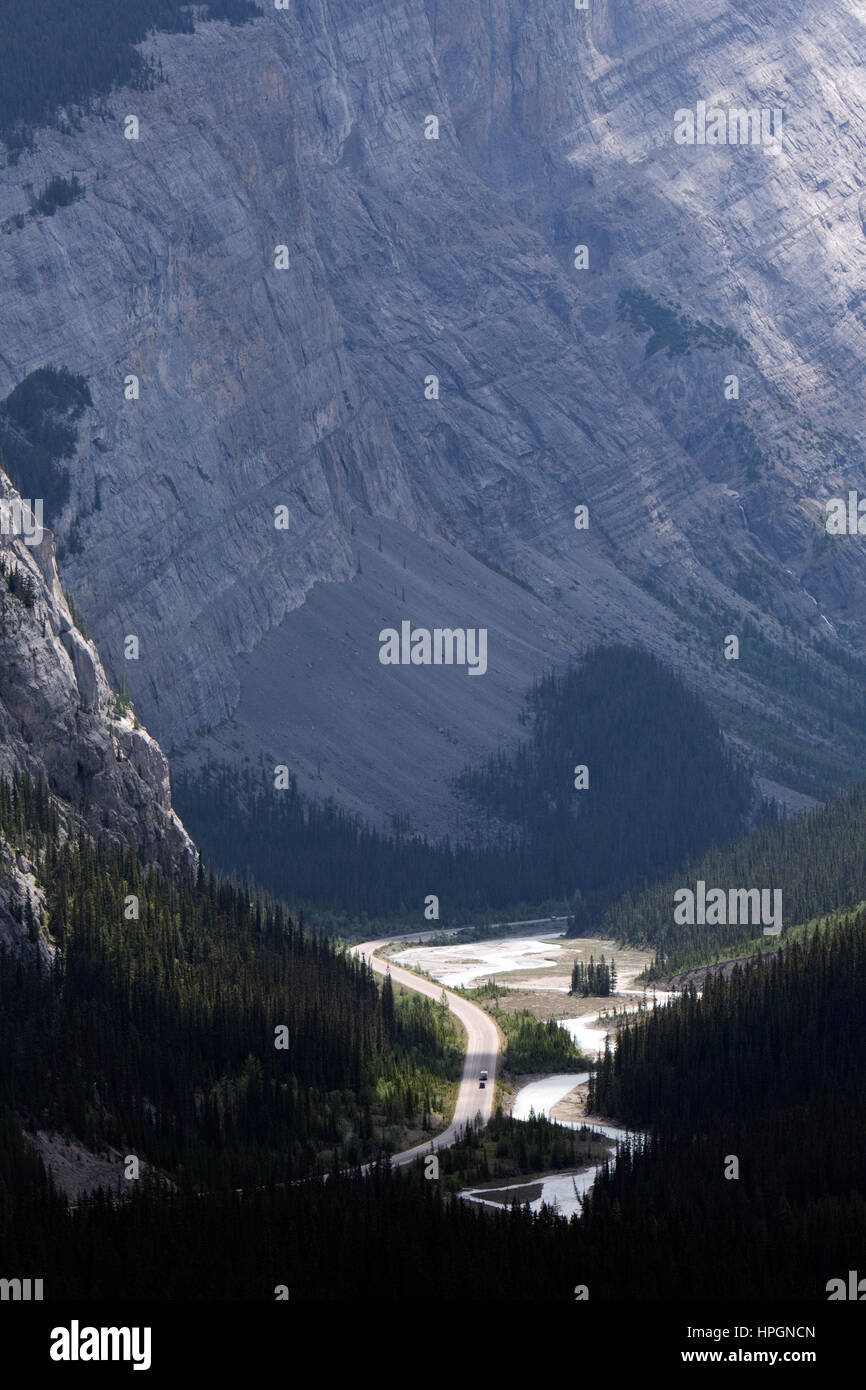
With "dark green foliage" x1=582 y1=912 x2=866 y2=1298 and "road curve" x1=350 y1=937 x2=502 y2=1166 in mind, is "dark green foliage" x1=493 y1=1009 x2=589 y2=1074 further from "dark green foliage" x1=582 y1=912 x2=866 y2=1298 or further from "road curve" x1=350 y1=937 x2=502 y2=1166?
"dark green foliage" x1=582 y1=912 x2=866 y2=1298

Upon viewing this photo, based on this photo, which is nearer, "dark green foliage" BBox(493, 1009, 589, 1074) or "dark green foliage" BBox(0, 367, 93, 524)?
"dark green foliage" BBox(493, 1009, 589, 1074)

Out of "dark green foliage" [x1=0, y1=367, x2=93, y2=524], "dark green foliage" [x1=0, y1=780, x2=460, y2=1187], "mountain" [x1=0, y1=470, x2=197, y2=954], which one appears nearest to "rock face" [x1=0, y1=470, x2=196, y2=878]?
"mountain" [x1=0, y1=470, x2=197, y2=954]

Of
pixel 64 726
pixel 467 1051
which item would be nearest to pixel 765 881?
pixel 467 1051

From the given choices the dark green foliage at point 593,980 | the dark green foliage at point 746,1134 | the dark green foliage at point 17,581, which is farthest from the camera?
the dark green foliage at point 593,980

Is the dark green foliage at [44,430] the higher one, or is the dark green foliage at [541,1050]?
the dark green foliage at [44,430]

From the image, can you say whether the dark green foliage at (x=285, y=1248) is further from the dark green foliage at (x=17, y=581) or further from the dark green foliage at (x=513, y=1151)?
the dark green foliage at (x=17, y=581)

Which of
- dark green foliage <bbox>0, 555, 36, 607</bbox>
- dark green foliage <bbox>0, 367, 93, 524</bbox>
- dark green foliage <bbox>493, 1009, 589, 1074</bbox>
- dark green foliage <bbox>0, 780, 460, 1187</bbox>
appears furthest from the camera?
dark green foliage <bbox>0, 367, 93, 524</bbox>

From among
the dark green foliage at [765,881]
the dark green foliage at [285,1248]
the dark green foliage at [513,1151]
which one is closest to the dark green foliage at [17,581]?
the dark green foliage at [513,1151]
